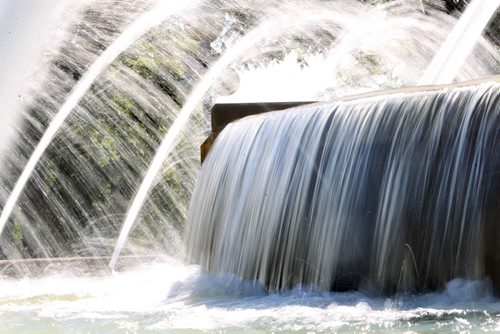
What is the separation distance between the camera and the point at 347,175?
7.79 m

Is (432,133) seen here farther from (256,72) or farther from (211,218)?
(256,72)

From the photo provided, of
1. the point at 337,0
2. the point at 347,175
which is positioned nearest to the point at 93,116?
the point at 337,0

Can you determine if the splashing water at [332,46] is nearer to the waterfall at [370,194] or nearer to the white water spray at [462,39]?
the white water spray at [462,39]

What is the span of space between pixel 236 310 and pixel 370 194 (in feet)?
4.16

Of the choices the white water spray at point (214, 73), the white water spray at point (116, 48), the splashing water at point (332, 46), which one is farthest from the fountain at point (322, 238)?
the splashing water at point (332, 46)

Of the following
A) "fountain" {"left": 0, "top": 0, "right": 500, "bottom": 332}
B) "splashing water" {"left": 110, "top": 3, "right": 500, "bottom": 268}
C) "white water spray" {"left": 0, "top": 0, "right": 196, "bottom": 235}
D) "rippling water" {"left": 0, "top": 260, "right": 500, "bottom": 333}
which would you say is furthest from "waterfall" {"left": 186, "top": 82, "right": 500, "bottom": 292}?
"white water spray" {"left": 0, "top": 0, "right": 196, "bottom": 235}

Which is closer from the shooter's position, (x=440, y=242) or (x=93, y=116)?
(x=440, y=242)

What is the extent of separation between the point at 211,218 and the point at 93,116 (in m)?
14.5

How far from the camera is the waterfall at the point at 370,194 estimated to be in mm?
6637

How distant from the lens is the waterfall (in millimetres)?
6637

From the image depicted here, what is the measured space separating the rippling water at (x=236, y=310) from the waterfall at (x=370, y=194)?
18 centimetres

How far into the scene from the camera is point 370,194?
748 cm

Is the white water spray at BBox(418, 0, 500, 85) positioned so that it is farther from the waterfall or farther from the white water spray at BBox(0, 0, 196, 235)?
the white water spray at BBox(0, 0, 196, 235)

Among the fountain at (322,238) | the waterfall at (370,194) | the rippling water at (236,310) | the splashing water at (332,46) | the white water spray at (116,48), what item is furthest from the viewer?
the splashing water at (332,46)
